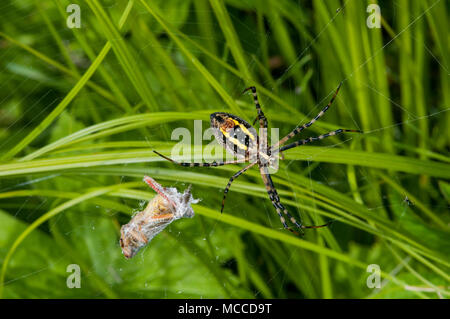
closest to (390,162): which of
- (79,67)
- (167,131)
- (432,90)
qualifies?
(167,131)

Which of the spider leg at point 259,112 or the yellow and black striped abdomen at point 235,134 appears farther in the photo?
the spider leg at point 259,112

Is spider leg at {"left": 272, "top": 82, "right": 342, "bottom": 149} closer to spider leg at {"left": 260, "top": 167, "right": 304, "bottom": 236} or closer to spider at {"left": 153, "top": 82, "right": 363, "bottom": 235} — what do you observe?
spider at {"left": 153, "top": 82, "right": 363, "bottom": 235}

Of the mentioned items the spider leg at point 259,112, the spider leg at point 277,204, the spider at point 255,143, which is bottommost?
the spider leg at point 277,204

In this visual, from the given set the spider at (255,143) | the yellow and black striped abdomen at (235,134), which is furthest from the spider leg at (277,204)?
the yellow and black striped abdomen at (235,134)

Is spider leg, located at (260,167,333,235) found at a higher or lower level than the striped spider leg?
lower

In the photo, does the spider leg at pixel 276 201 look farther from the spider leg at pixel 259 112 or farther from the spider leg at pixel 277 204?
the spider leg at pixel 259 112

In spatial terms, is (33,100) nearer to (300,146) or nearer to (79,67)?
(79,67)

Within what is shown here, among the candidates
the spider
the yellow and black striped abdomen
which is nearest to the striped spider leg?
the spider

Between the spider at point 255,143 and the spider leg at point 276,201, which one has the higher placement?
the spider at point 255,143
